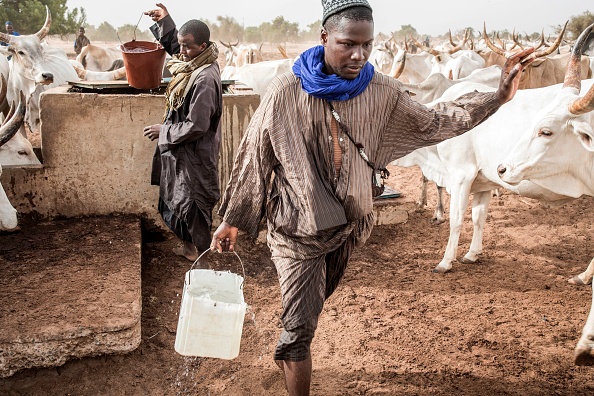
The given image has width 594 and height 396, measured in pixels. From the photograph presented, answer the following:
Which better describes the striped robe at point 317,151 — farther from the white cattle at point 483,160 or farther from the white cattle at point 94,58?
the white cattle at point 94,58

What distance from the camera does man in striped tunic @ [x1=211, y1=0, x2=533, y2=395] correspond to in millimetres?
2225

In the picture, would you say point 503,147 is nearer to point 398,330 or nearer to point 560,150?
point 560,150

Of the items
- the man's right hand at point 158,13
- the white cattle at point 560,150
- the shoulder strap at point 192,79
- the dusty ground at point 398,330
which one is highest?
the man's right hand at point 158,13

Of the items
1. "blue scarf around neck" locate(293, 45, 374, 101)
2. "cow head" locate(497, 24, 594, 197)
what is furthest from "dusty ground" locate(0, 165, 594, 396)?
"blue scarf around neck" locate(293, 45, 374, 101)

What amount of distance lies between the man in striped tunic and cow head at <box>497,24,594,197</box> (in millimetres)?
1242

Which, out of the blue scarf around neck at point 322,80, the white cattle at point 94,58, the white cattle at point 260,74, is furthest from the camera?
the white cattle at point 94,58

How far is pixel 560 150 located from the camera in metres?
3.63

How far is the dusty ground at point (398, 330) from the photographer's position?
3078 mm

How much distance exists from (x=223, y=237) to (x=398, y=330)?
172cm

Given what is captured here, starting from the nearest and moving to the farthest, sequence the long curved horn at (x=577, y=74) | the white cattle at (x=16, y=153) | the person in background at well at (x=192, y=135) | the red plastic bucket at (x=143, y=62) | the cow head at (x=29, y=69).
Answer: the long curved horn at (x=577, y=74) < the person in background at well at (x=192, y=135) < the red plastic bucket at (x=143, y=62) < the white cattle at (x=16, y=153) < the cow head at (x=29, y=69)

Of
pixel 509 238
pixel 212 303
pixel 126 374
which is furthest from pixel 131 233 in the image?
pixel 509 238

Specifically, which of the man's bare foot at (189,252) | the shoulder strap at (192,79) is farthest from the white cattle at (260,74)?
the shoulder strap at (192,79)

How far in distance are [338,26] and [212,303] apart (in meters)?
1.26

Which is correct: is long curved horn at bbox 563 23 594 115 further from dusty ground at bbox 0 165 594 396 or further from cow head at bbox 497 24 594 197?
dusty ground at bbox 0 165 594 396
